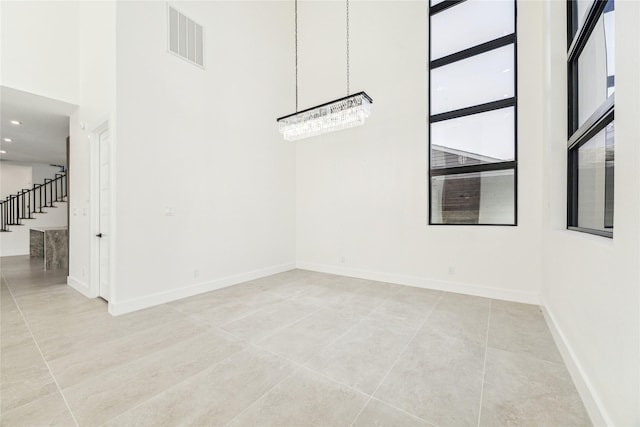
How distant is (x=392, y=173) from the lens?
14.7ft

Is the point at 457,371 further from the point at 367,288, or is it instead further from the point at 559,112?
the point at 559,112

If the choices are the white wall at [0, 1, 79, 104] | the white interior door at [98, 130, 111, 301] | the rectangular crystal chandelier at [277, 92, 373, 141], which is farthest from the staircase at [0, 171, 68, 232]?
the rectangular crystal chandelier at [277, 92, 373, 141]

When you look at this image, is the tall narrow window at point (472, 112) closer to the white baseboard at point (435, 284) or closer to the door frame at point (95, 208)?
the white baseboard at point (435, 284)

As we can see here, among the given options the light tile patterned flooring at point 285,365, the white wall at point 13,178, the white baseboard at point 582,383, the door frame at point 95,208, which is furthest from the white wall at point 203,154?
the white wall at point 13,178

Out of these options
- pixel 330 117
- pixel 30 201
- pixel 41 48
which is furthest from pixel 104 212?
pixel 30 201

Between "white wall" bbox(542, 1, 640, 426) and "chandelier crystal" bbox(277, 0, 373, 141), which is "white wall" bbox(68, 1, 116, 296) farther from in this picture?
"white wall" bbox(542, 1, 640, 426)

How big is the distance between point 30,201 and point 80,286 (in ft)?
23.9

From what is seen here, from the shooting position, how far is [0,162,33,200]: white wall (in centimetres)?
834

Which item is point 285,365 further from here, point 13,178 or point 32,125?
point 13,178

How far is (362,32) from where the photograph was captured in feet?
15.8

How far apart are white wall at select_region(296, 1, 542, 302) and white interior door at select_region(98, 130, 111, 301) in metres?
3.21

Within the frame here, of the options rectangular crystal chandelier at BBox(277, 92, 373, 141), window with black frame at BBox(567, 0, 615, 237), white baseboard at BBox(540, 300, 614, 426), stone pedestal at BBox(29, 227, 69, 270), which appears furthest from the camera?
stone pedestal at BBox(29, 227, 69, 270)

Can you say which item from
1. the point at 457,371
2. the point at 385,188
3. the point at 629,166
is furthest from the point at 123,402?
the point at 385,188

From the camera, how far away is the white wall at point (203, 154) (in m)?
3.23
